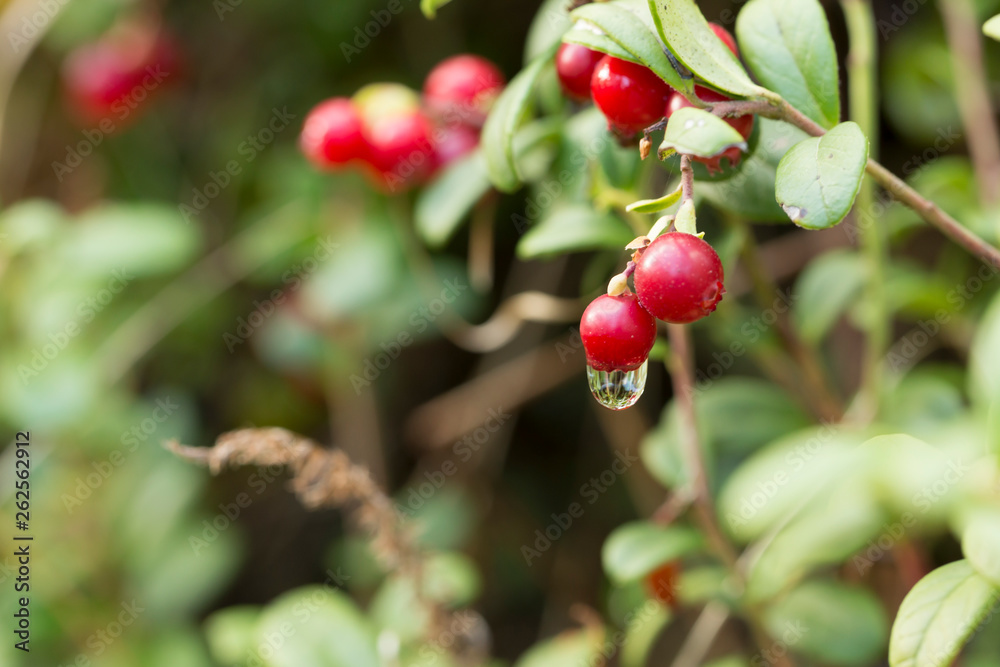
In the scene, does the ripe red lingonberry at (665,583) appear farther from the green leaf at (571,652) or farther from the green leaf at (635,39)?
the green leaf at (635,39)

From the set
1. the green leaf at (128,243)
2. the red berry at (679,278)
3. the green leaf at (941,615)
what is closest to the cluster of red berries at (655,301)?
the red berry at (679,278)

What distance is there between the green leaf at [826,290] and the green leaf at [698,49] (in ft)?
2.24

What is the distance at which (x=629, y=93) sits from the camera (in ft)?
2.30

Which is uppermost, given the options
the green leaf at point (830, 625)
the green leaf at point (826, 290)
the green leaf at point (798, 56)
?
the green leaf at point (798, 56)

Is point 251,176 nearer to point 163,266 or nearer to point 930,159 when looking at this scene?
point 163,266

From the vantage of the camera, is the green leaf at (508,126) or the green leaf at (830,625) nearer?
the green leaf at (508,126)

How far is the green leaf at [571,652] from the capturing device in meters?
1.21

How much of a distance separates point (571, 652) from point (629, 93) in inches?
34.0

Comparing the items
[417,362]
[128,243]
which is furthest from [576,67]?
[417,362]

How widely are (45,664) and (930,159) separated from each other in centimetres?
208

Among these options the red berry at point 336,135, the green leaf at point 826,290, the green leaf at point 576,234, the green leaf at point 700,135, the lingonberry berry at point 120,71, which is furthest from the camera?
the lingonberry berry at point 120,71

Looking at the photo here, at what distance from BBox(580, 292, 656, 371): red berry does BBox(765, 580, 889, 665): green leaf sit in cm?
71

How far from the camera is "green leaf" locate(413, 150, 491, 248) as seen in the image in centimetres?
120

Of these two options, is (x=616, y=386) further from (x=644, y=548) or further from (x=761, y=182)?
(x=644, y=548)
